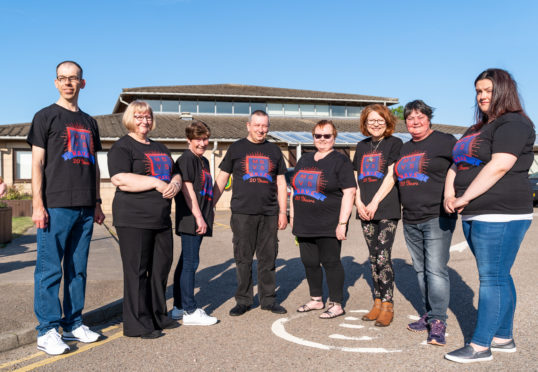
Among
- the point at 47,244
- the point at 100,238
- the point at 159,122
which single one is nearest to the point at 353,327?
the point at 47,244

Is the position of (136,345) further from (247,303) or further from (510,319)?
(510,319)

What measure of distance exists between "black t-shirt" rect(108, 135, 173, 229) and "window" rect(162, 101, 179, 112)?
24.3 m

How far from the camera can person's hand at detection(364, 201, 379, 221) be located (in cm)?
448

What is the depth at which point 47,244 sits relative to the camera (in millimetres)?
3799

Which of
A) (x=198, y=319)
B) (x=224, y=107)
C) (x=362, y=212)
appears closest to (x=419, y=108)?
(x=362, y=212)

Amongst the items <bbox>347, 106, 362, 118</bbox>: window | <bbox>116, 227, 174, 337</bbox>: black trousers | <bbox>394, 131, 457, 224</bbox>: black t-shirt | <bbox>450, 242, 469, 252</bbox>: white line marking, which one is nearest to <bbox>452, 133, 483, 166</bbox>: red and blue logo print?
<bbox>394, 131, 457, 224</bbox>: black t-shirt

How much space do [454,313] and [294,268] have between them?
312cm

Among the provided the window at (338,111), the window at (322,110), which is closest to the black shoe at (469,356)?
the window at (322,110)

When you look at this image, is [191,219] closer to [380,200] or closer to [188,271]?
[188,271]

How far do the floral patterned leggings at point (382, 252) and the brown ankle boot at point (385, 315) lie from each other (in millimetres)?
59

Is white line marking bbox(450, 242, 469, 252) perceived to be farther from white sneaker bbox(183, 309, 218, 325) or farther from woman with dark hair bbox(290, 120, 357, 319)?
white sneaker bbox(183, 309, 218, 325)

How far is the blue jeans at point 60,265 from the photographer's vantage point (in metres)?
3.79

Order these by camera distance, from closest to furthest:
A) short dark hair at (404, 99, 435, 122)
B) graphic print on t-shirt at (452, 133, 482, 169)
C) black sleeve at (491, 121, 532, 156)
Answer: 1. black sleeve at (491, 121, 532, 156)
2. graphic print on t-shirt at (452, 133, 482, 169)
3. short dark hair at (404, 99, 435, 122)

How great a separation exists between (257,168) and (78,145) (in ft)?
6.23
